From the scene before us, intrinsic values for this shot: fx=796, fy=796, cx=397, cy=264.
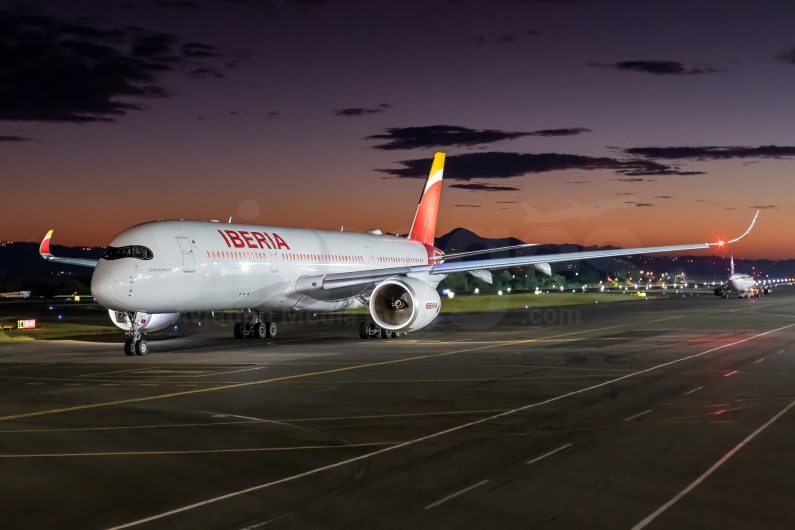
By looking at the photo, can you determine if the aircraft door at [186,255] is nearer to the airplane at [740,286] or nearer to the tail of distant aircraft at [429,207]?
the tail of distant aircraft at [429,207]

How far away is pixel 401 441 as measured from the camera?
38.2 ft

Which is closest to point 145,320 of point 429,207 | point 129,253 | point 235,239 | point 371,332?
point 129,253

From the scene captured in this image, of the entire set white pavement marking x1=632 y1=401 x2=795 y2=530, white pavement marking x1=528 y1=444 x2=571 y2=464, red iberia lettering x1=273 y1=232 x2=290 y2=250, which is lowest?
white pavement marking x1=632 y1=401 x2=795 y2=530

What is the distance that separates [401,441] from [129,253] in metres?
15.7

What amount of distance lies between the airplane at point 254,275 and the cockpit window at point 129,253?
0.03m

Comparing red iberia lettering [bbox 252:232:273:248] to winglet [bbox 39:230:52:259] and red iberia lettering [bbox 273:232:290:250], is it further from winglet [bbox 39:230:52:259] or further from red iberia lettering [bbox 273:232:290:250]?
winglet [bbox 39:230:52:259]

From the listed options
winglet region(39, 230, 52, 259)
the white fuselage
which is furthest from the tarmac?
winglet region(39, 230, 52, 259)

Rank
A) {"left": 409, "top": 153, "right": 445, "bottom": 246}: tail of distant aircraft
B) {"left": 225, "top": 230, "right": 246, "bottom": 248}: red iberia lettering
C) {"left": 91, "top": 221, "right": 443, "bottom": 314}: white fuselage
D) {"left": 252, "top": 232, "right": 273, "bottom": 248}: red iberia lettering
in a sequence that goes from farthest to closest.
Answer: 1. {"left": 409, "top": 153, "right": 445, "bottom": 246}: tail of distant aircraft
2. {"left": 252, "top": 232, "right": 273, "bottom": 248}: red iberia lettering
3. {"left": 225, "top": 230, "right": 246, "bottom": 248}: red iberia lettering
4. {"left": 91, "top": 221, "right": 443, "bottom": 314}: white fuselage

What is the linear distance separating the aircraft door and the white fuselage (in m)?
0.03

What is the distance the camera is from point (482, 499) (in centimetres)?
859

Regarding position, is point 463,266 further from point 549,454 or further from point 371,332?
point 549,454

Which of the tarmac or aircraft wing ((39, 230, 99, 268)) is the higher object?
aircraft wing ((39, 230, 99, 268))

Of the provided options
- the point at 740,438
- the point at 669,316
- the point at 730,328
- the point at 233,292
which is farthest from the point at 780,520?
the point at 669,316

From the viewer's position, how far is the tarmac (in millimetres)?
8258
